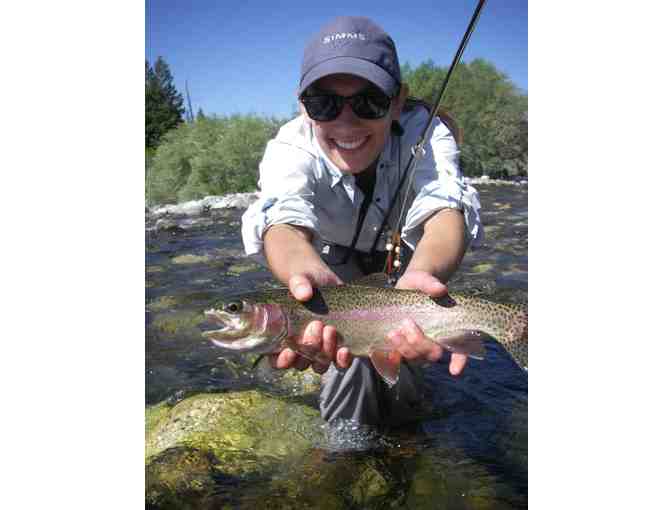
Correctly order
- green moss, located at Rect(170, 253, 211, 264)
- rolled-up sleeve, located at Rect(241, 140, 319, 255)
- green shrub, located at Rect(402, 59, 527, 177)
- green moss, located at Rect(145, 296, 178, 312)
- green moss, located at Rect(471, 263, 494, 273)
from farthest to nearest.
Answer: green moss, located at Rect(170, 253, 211, 264), green moss, located at Rect(471, 263, 494, 273), green moss, located at Rect(145, 296, 178, 312), green shrub, located at Rect(402, 59, 527, 177), rolled-up sleeve, located at Rect(241, 140, 319, 255)

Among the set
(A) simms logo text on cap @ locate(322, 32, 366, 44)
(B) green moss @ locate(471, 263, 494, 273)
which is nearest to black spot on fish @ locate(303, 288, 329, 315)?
(A) simms logo text on cap @ locate(322, 32, 366, 44)

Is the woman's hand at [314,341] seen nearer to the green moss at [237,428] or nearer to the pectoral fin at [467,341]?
the pectoral fin at [467,341]

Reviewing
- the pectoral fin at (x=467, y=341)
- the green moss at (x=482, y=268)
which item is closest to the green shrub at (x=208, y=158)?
the pectoral fin at (x=467, y=341)

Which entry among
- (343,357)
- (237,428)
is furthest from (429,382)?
(343,357)

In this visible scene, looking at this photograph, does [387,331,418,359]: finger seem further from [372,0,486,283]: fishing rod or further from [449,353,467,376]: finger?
[372,0,486,283]: fishing rod
